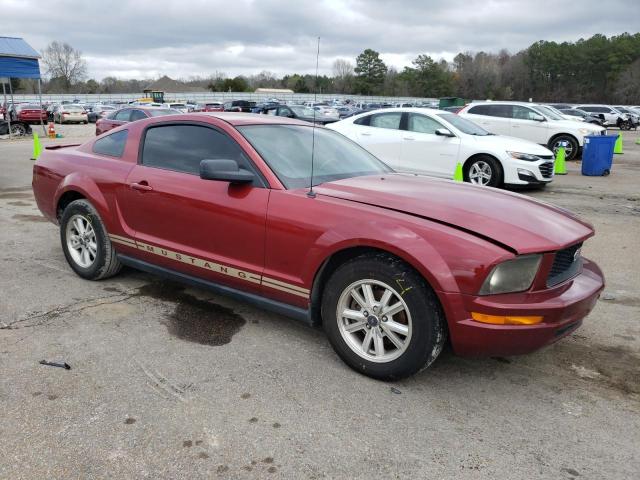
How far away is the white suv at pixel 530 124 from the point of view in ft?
49.0

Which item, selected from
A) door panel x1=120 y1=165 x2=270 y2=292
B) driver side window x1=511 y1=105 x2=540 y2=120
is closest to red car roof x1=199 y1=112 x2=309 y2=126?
door panel x1=120 y1=165 x2=270 y2=292

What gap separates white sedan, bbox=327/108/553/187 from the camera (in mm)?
9633

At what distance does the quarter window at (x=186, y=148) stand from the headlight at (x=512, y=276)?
1.75 metres

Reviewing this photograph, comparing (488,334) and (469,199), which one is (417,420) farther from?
(469,199)

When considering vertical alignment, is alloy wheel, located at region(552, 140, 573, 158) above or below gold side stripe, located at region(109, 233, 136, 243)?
above

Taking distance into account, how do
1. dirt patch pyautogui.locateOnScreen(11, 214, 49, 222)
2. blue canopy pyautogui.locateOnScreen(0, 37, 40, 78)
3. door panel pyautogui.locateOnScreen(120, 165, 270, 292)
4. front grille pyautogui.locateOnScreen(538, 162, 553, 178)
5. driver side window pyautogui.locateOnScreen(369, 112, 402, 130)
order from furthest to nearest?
blue canopy pyautogui.locateOnScreen(0, 37, 40, 78), driver side window pyautogui.locateOnScreen(369, 112, 402, 130), front grille pyautogui.locateOnScreen(538, 162, 553, 178), dirt patch pyautogui.locateOnScreen(11, 214, 49, 222), door panel pyautogui.locateOnScreen(120, 165, 270, 292)

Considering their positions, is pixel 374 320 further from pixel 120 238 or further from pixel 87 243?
pixel 87 243

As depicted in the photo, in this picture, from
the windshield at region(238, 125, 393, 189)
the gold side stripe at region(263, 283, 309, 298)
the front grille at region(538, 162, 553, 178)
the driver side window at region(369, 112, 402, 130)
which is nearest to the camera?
the gold side stripe at region(263, 283, 309, 298)

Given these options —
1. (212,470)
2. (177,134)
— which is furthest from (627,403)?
(177,134)

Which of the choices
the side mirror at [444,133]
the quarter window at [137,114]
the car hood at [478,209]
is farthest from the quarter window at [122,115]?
the car hood at [478,209]

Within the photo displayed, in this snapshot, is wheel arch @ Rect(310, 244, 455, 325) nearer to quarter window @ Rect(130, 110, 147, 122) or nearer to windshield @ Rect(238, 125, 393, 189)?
windshield @ Rect(238, 125, 393, 189)

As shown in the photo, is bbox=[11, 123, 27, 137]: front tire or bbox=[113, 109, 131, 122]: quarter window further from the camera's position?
bbox=[11, 123, 27, 137]: front tire

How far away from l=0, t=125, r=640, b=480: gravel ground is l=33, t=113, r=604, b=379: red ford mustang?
0.31 meters

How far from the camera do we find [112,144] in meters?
4.63
